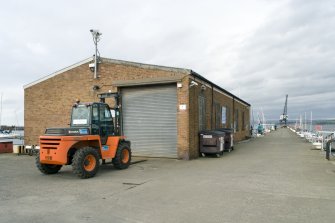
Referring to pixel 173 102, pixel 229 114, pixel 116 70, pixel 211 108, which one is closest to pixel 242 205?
pixel 173 102

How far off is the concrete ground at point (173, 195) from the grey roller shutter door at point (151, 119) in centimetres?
403

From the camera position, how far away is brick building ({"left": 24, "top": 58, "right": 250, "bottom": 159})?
1645 centimetres

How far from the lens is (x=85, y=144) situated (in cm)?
1171

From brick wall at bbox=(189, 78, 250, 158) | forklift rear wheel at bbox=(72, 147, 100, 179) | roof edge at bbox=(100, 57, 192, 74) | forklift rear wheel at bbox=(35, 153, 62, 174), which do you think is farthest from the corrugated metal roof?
forklift rear wheel at bbox=(35, 153, 62, 174)

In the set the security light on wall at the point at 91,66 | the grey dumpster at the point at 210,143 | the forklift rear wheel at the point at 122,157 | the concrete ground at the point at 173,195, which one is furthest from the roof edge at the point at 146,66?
the concrete ground at the point at 173,195

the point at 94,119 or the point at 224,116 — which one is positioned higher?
the point at 224,116

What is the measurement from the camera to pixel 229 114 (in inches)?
1166

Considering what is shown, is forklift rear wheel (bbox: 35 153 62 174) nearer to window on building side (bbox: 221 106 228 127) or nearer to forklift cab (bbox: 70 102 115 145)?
forklift cab (bbox: 70 102 115 145)

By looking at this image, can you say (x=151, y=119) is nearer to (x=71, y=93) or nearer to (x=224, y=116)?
(x=71, y=93)

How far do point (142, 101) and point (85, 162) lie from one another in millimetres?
7188

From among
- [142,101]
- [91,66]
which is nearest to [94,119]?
[142,101]

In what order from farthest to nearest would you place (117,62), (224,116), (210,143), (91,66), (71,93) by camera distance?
(224,116)
(71,93)
(91,66)
(117,62)
(210,143)

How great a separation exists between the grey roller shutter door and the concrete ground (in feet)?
13.2

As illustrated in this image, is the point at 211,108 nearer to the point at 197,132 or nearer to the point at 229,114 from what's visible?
the point at 197,132
